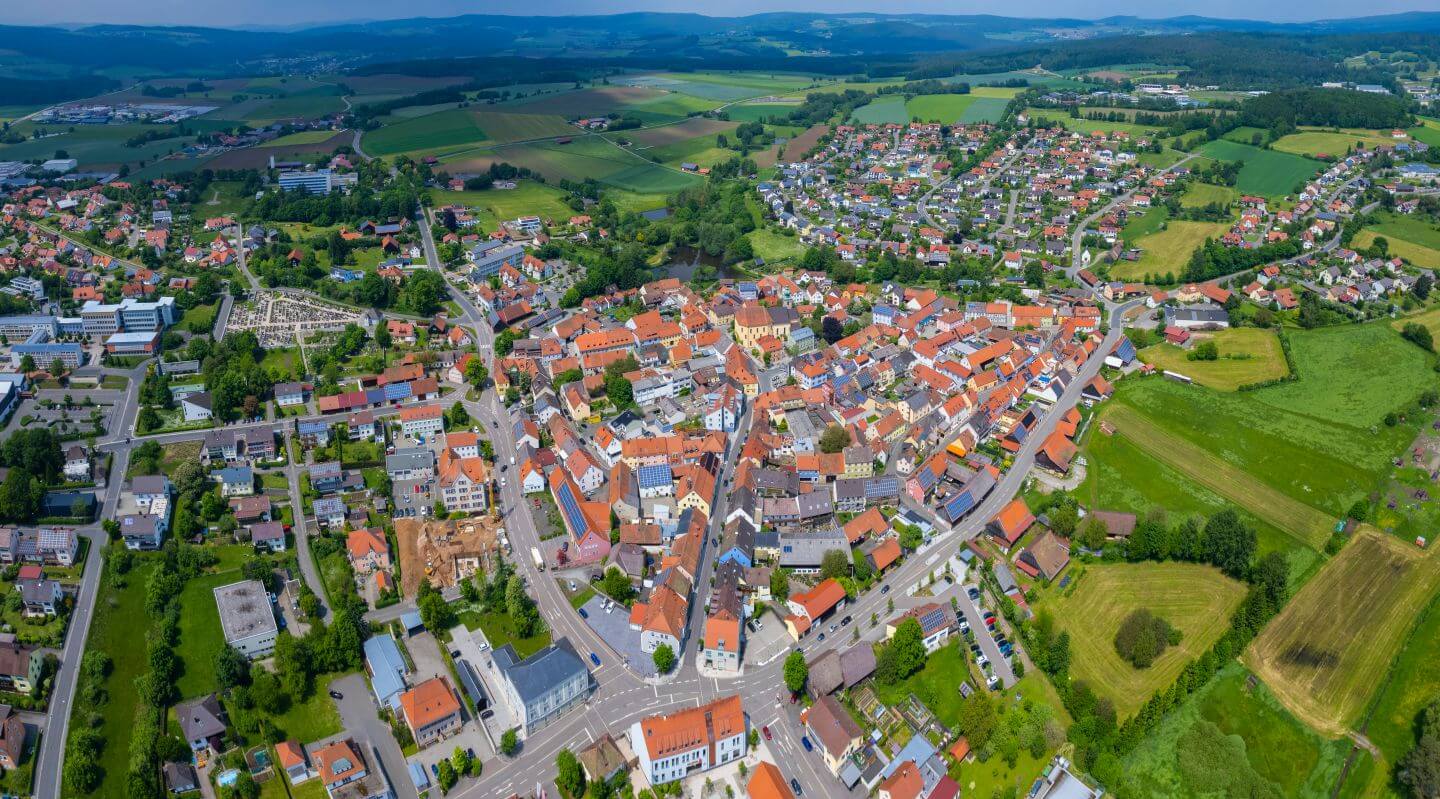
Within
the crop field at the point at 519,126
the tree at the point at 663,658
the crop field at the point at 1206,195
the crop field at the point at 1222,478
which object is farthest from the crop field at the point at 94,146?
the crop field at the point at 1206,195

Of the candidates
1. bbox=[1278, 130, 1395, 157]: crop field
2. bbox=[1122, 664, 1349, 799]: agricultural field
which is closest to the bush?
bbox=[1122, 664, 1349, 799]: agricultural field

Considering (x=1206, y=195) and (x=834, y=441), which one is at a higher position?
(x=1206, y=195)

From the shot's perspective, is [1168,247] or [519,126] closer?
[1168,247]

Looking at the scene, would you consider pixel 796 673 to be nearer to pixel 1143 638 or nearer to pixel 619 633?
pixel 619 633

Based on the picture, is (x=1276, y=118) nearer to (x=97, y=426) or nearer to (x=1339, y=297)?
(x=1339, y=297)

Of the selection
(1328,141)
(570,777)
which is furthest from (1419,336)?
(1328,141)

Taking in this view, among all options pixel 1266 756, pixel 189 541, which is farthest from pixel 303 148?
pixel 1266 756

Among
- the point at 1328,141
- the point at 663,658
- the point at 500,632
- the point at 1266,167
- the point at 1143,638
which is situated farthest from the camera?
the point at 1328,141
